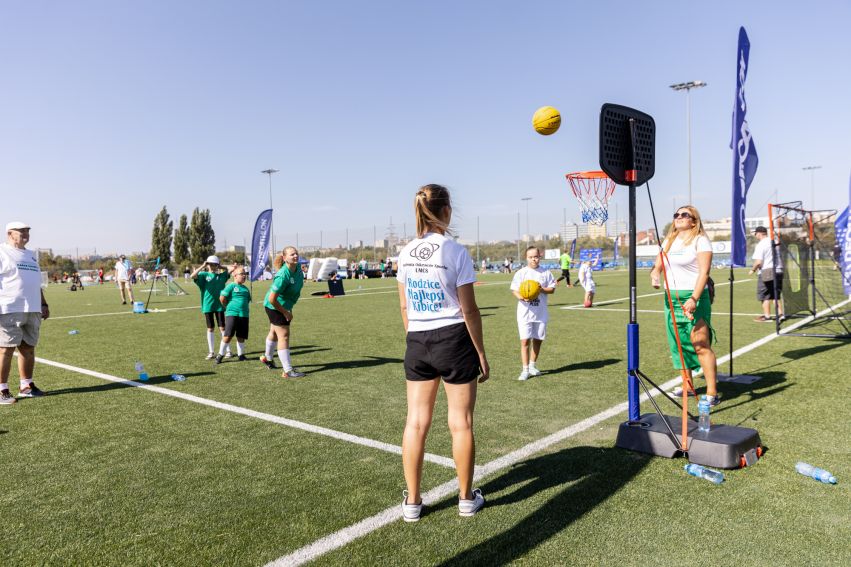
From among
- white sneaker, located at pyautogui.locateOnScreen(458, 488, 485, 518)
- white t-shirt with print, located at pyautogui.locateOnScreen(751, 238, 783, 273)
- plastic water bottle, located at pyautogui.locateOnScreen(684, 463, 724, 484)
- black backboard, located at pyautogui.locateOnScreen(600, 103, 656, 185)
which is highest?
black backboard, located at pyautogui.locateOnScreen(600, 103, 656, 185)

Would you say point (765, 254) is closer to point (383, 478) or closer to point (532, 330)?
point (532, 330)

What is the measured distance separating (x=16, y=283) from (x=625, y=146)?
Answer: 6.98m

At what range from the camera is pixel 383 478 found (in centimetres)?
413

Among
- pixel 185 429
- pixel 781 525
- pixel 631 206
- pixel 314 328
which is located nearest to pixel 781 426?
pixel 781 525

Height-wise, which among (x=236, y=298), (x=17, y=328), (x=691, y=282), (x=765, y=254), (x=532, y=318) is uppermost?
(x=765, y=254)

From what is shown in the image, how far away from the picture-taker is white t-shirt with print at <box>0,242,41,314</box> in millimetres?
6672

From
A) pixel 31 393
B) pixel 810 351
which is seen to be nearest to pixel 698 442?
pixel 810 351

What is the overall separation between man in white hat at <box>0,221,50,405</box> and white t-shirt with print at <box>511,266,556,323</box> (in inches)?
234

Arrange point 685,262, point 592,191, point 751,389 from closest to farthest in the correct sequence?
1. point 685,262
2. point 751,389
3. point 592,191

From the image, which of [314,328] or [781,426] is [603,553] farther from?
[314,328]

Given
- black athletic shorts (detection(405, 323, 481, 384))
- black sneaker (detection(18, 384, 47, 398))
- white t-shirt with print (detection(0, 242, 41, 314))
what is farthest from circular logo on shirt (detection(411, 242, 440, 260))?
black sneaker (detection(18, 384, 47, 398))

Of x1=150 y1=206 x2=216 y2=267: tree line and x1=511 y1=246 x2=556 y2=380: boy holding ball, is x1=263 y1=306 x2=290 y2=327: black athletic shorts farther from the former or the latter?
x1=150 y1=206 x2=216 y2=267: tree line

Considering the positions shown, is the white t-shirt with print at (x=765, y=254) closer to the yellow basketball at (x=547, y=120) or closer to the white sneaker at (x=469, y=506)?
the yellow basketball at (x=547, y=120)

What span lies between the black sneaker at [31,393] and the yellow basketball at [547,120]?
25.6 ft
